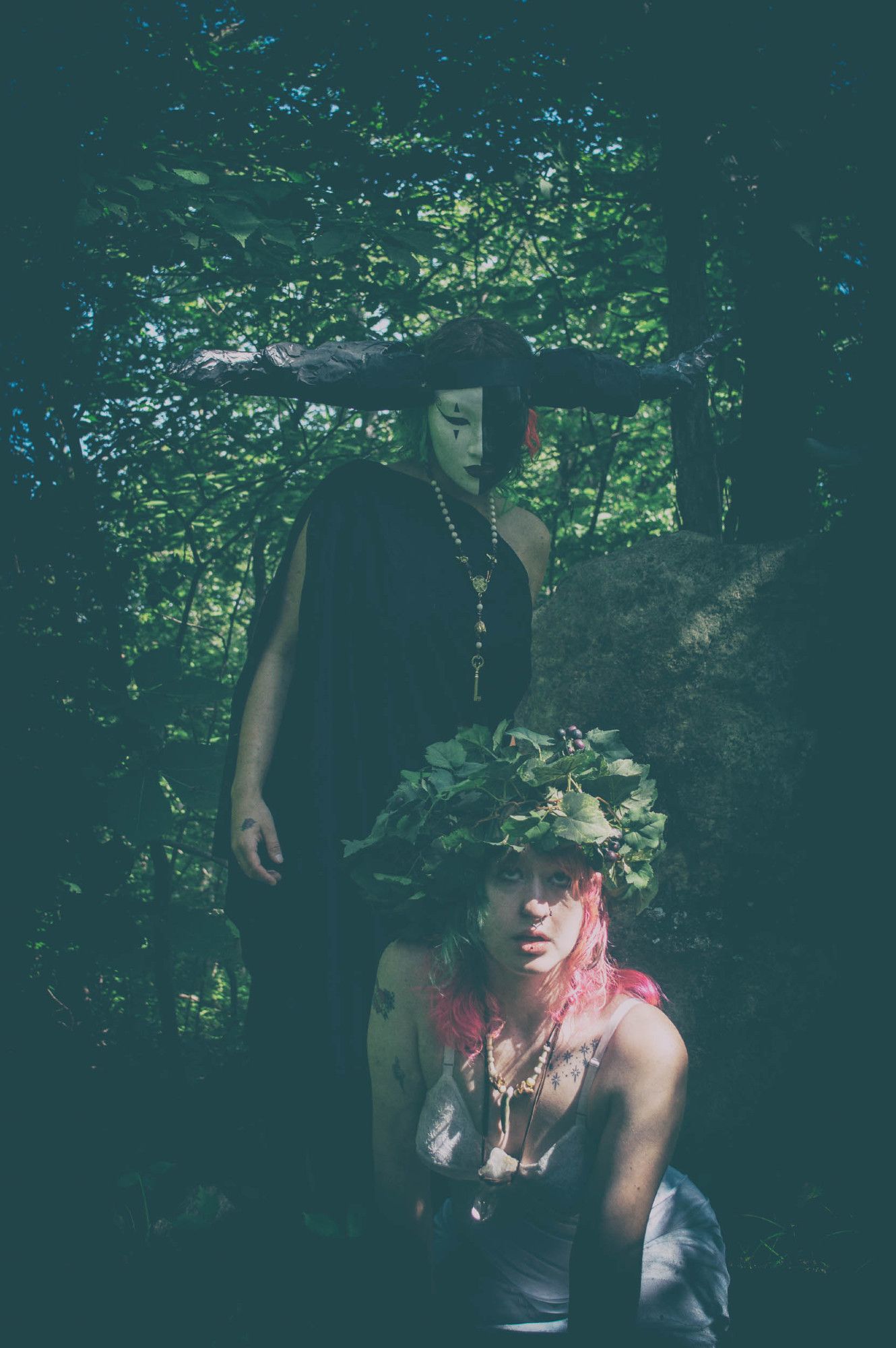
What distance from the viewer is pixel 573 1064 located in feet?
6.02

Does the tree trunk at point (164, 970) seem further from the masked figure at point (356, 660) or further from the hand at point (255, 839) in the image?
the hand at point (255, 839)

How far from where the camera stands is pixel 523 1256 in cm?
190

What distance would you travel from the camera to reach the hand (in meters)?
2.19

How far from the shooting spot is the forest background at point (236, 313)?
2.57 m

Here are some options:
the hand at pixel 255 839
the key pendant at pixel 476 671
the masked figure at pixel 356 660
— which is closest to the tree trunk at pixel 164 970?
the masked figure at pixel 356 660

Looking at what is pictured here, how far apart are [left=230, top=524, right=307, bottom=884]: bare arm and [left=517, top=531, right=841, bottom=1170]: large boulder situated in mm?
822

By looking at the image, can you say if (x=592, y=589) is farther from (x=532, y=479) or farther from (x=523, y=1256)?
(x=532, y=479)

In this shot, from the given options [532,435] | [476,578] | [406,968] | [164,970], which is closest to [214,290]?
[532,435]

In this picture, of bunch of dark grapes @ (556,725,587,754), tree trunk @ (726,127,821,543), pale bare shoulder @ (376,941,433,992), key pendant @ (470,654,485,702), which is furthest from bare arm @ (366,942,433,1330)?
tree trunk @ (726,127,821,543)

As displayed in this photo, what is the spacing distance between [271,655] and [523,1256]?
1.32 metres

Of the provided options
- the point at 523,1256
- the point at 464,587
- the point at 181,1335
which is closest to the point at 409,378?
the point at 464,587

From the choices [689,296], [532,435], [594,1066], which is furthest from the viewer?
[689,296]

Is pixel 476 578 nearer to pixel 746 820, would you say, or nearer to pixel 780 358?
pixel 746 820

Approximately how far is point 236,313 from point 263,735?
2328mm
